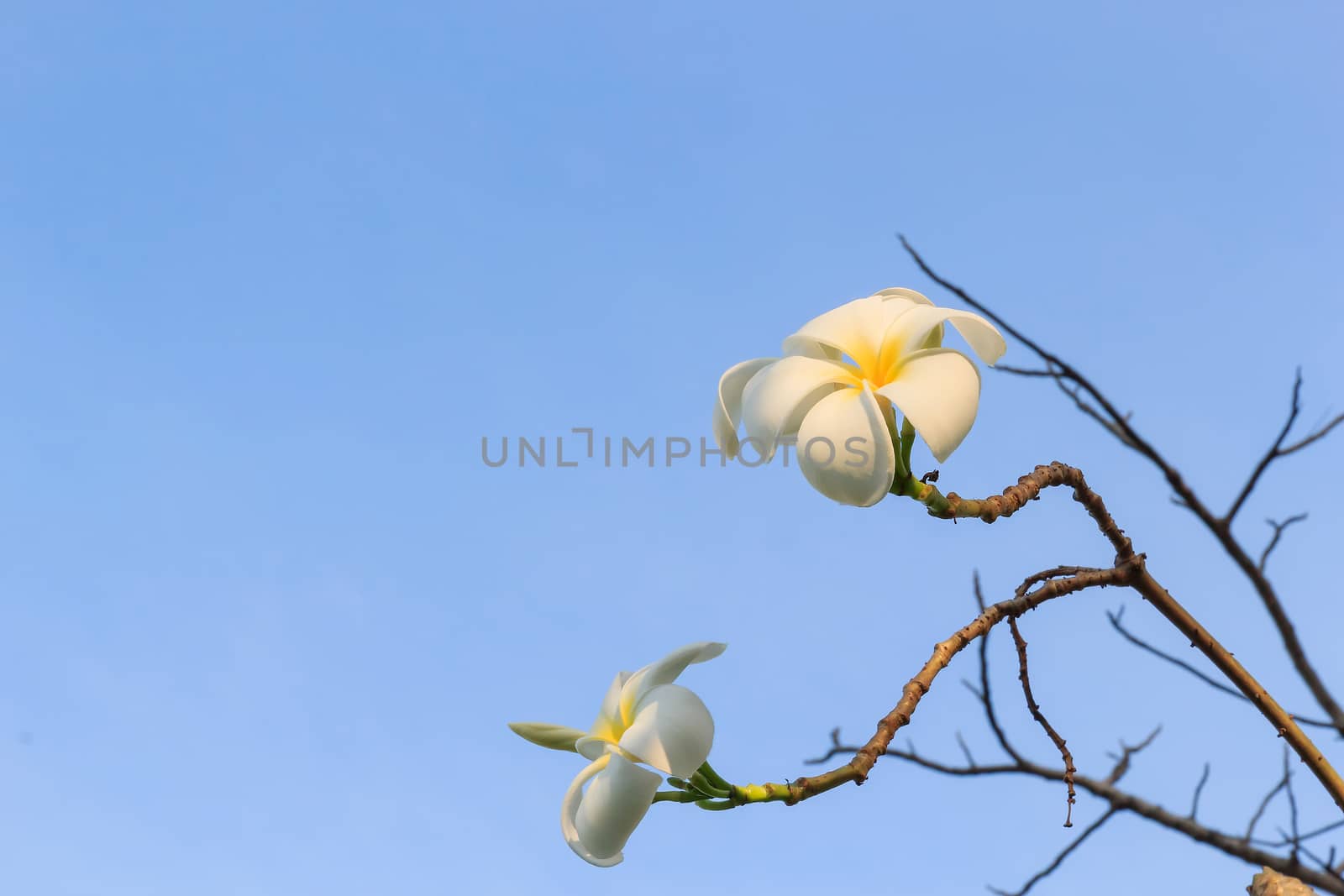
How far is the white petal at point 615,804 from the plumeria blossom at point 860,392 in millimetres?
387

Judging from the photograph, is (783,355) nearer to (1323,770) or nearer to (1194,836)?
(1323,770)

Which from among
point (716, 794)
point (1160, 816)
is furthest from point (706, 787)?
point (1160, 816)

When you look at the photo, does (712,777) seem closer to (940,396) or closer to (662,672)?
(662,672)

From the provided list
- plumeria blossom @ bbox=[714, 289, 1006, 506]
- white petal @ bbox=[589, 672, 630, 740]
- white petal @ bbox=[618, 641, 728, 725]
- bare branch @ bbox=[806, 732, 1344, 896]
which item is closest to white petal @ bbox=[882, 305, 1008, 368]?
plumeria blossom @ bbox=[714, 289, 1006, 506]

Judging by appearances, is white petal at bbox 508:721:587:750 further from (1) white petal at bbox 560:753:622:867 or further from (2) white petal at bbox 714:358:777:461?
(2) white petal at bbox 714:358:777:461

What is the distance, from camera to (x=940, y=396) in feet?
4.25

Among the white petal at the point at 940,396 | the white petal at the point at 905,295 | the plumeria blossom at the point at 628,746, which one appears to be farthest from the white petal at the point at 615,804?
the white petal at the point at 905,295

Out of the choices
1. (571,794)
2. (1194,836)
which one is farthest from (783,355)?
(1194,836)

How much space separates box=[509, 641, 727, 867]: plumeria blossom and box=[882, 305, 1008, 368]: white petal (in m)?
0.42

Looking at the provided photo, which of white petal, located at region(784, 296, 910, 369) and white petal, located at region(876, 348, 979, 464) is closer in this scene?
white petal, located at region(876, 348, 979, 464)

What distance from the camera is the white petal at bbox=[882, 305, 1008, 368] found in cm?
137

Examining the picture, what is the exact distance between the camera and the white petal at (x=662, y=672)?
1347 millimetres

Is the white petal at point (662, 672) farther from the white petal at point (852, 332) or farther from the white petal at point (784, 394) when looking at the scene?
the white petal at point (852, 332)

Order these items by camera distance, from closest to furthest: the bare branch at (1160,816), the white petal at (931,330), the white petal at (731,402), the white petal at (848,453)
Answer: 1. the white petal at (848,453)
2. the white petal at (931,330)
3. the white petal at (731,402)
4. the bare branch at (1160,816)
